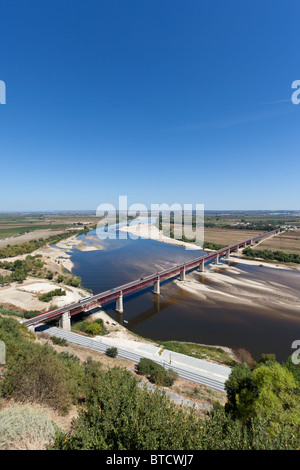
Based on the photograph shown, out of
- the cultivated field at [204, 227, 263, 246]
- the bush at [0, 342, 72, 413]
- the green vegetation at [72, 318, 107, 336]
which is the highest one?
the bush at [0, 342, 72, 413]

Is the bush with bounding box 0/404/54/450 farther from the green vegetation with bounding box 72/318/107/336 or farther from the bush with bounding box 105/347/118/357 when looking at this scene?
the green vegetation with bounding box 72/318/107/336

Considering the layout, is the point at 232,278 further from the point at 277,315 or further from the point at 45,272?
the point at 45,272

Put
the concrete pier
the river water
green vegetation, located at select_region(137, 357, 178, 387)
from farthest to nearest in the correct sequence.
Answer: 1. the concrete pier
2. the river water
3. green vegetation, located at select_region(137, 357, 178, 387)

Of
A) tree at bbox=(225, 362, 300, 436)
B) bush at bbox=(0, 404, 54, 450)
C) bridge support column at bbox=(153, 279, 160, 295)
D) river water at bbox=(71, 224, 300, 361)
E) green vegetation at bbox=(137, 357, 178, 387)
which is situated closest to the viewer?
bush at bbox=(0, 404, 54, 450)

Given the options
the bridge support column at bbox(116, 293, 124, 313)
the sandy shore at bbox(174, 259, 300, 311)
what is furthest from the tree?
the sandy shore at bbox(174, 259, 300, 311)

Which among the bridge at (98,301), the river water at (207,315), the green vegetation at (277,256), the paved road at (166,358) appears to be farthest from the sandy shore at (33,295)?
the green vegetation at (277,256)

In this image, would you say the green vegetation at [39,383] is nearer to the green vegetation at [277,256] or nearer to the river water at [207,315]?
the river water at [207,315]
